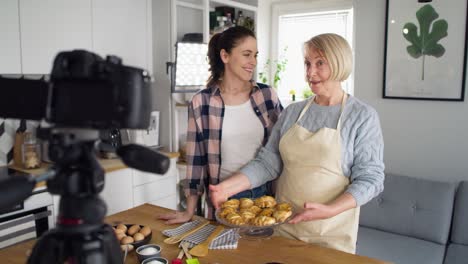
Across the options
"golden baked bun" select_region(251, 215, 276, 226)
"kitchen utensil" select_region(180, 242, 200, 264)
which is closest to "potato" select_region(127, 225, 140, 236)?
"kitchen utensil" select_region(180, 242, 200, 264)

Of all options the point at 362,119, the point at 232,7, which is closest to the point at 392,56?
the point at 232,7

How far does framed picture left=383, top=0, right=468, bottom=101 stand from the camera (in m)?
2.86

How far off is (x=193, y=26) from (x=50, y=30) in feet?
3.87

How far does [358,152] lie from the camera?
1332mm

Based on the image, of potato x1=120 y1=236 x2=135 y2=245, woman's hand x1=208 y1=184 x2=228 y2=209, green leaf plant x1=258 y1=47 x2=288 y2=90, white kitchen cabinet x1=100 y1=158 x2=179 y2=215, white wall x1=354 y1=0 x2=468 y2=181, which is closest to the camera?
potato x1=120 y1=236 x2=135 y2=245

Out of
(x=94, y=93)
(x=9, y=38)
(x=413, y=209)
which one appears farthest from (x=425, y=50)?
(x=94, y=93)

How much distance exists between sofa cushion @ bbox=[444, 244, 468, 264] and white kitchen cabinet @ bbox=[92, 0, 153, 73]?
2.42 meters

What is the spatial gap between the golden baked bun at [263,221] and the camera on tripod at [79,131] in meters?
0.71

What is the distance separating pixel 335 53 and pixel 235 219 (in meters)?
0.63

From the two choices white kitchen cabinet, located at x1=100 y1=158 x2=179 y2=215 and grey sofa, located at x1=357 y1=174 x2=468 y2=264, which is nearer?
grey sofa, located at x1=357 y1=174 x2=468 y2=264

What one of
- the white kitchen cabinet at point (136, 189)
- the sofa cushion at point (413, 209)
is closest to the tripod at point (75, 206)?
the white kitchen cabinet at point (136, 189)

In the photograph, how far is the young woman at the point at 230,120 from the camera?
1.76m

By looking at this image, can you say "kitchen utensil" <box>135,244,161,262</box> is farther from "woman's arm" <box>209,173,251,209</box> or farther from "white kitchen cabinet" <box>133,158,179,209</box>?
"white kitchen cabinet" <box>133,158,179,209</box>

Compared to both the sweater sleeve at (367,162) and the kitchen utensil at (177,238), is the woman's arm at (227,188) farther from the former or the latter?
the sweater sleeve at (367,162)
